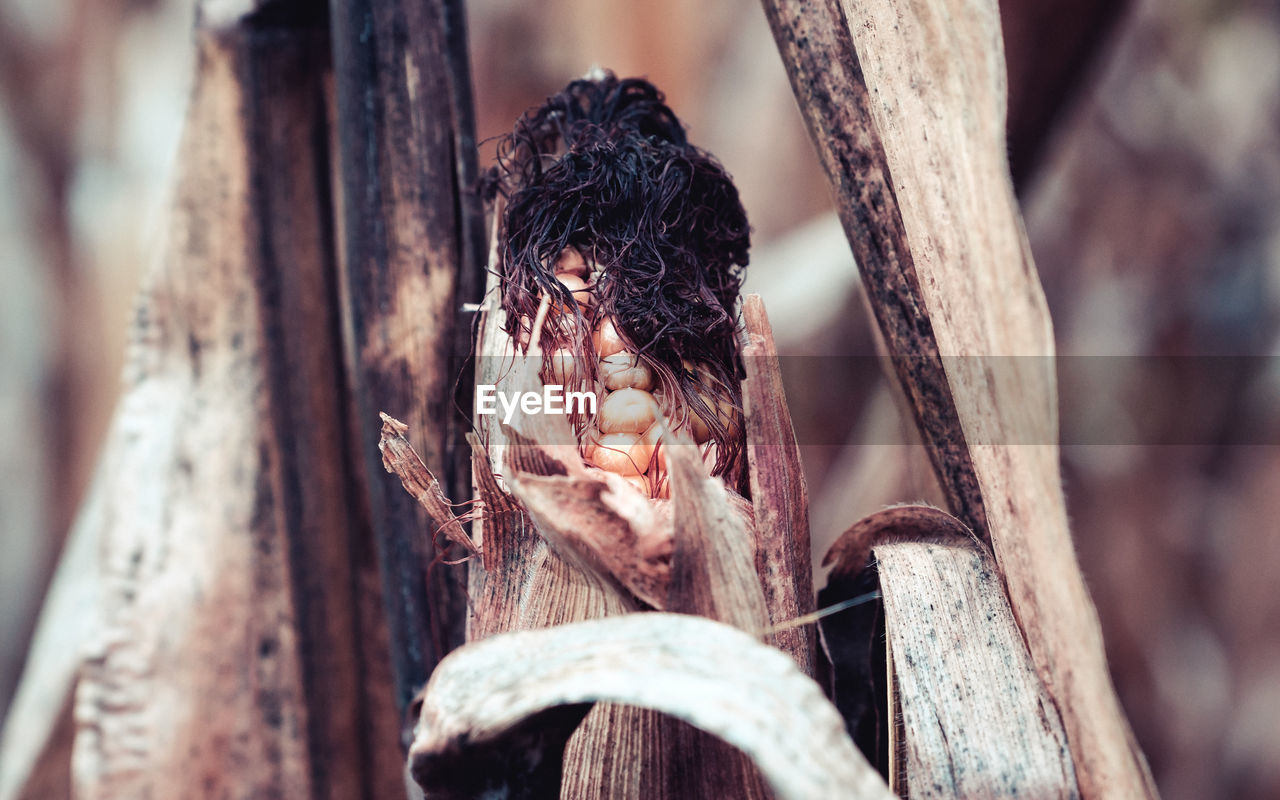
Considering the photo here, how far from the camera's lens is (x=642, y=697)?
0.69 ft

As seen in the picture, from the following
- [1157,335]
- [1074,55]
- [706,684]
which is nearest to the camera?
[706,684]

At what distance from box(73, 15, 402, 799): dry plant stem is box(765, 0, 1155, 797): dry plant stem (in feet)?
1.21

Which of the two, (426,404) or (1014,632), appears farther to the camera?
(426,404)

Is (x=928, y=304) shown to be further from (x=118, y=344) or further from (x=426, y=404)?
(x=118, y=344)

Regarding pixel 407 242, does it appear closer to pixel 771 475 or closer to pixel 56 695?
pixel 771 475

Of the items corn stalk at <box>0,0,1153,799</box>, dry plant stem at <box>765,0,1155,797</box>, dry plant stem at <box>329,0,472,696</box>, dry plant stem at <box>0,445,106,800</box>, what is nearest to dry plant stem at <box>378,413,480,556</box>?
corn stalk at <box>0,0,1153,799</box>

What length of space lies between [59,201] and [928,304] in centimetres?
117

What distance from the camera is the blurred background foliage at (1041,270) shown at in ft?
2.63

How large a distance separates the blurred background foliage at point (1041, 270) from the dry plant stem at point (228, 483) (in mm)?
246

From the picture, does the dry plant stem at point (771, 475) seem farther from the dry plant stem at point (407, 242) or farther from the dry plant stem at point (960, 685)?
the dry plant stem at point (407, 242)

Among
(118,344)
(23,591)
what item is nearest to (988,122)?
(118,344)

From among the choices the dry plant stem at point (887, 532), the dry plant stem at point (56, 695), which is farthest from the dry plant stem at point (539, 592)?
the dry plant stem at point (56, 695)

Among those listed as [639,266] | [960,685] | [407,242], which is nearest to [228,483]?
[407,242]

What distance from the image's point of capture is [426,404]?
1.36ft
